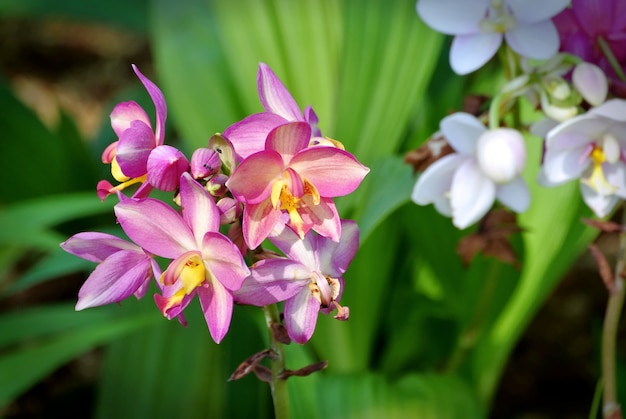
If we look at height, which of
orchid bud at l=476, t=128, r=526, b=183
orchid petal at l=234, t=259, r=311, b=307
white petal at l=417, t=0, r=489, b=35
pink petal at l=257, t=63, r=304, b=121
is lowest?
orchid petal at l=234, t=259, r=311, b=307

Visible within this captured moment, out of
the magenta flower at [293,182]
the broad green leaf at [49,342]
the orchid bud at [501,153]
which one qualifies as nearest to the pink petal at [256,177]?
the magenta flower at [293,182]

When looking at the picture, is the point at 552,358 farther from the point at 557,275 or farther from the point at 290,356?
the point at 290,356

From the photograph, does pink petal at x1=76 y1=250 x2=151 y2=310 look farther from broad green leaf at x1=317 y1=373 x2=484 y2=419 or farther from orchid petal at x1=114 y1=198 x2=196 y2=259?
broad green leaf at x1=317 y1=373 x2=484 y2=419

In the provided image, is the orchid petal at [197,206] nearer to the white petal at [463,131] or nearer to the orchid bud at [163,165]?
the orchid bud at [163,165]

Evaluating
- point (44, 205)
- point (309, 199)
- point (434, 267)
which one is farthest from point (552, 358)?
point (309, 199)

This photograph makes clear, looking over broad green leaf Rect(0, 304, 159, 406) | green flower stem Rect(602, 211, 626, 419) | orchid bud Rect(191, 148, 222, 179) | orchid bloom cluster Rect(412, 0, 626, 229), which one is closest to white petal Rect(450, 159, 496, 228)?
orchid bloom cluster Rect(412, 0, 626, 229)

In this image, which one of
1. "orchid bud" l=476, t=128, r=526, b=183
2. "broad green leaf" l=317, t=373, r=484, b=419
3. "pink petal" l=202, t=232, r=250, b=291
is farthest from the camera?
"broad green leaf" l=317, t=373, r=484, b=419
